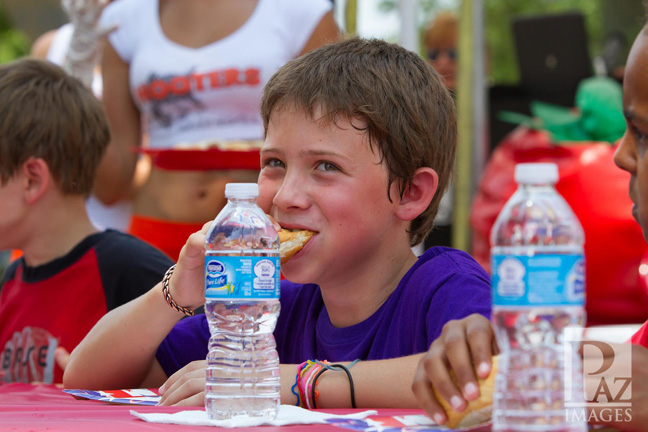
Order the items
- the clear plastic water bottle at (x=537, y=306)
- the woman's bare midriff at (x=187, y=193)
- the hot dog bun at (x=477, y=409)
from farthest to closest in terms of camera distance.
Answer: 1. the woman's bare midriff at (x=187, y=193)
2. the hot dog bun at (x=477, y=409)
3. the clear plastic water bottle at (x=537, y=306)

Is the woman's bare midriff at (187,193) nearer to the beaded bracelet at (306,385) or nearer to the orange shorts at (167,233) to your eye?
the orange shorts at (167,233)

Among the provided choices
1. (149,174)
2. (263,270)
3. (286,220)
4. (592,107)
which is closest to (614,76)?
(592,107)

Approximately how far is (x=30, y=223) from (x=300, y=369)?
154 centimetres

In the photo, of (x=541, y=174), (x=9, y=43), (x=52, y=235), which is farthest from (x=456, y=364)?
(x=9, y=43)

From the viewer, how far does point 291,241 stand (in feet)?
6.00

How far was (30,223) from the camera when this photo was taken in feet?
9.68

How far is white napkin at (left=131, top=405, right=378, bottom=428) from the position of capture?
141 centimetres

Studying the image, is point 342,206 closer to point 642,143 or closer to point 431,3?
point 642,143

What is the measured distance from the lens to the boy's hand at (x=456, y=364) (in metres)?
1.23

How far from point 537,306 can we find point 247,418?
0.57 metres

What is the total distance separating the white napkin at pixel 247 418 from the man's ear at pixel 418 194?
646mm

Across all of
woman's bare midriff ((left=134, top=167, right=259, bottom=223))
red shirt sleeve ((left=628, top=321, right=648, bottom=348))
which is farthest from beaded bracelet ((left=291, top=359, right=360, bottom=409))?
woman's bare midriff ((left=134, top=167, right=259, bottom=223))

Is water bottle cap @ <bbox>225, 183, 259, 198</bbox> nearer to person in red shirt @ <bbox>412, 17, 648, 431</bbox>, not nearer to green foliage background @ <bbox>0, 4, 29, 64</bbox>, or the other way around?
person in red shirt @ <bbox>412, 17, 648, 431</bbox>

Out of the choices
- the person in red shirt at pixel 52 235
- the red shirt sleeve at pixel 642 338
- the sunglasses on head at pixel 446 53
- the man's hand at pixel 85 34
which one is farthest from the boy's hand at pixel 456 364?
the sunglasses on head at pixel 446 53
